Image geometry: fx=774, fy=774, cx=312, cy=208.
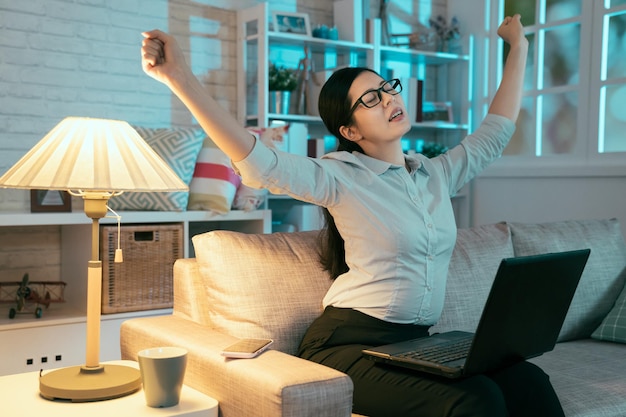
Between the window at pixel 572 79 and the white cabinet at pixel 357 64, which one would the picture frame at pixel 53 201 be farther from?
the window at pixel 572 79

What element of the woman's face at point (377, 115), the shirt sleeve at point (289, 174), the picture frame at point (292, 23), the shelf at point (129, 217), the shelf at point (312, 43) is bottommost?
the shelf at point (129, 217)

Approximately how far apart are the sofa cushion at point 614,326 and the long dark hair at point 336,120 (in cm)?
106

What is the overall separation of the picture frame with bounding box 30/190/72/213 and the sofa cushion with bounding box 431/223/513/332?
1686 mm

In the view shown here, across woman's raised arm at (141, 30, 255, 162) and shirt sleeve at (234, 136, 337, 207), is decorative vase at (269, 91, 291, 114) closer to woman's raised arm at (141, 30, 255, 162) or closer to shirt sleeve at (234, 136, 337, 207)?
shirt sleeve at (234, 136, 337, 207)

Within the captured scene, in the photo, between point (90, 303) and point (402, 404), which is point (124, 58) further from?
point (402, 404)

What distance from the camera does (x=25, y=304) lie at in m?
3.39

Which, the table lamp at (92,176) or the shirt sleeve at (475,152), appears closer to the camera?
the table lamp at (92,176)

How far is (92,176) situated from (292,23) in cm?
282

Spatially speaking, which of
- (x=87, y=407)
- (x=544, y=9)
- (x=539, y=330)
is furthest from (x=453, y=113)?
(x=87, y=407)

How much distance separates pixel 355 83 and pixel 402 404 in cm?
87

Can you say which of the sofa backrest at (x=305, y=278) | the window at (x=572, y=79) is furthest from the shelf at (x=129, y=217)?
the window at (x=572, y=79)

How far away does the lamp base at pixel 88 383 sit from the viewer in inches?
67.6

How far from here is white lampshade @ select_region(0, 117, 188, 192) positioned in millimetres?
1672

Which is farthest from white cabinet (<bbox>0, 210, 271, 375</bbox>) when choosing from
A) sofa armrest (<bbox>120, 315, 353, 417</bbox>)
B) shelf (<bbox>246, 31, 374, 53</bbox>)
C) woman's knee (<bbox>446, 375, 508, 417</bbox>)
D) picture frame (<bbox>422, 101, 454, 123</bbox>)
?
woman's knee (<bbox>446, 375, 508, 417</bbox>)
